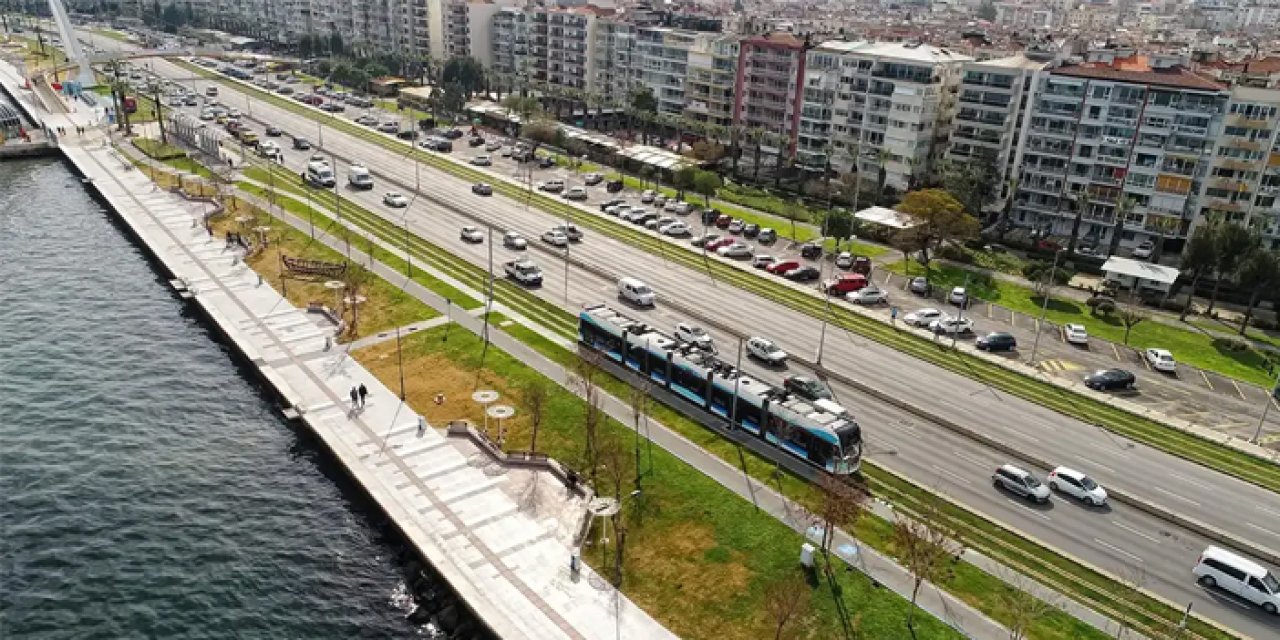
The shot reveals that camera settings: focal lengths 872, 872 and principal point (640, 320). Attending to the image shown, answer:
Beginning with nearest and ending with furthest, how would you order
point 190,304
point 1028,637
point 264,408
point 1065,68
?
point 1028,637, point 264,408, point 190,304, point 1065,68

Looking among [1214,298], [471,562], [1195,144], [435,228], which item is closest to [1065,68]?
[1195,144]

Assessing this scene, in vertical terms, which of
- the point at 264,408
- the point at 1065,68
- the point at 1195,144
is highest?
the point at 1065,68

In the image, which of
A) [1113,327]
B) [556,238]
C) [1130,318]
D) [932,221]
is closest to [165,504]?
[556,238]

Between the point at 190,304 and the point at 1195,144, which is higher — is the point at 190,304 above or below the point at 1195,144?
below

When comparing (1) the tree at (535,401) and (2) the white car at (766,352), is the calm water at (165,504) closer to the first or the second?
(1) the tree at (535,401)

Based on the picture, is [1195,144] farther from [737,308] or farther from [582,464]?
[582,464]

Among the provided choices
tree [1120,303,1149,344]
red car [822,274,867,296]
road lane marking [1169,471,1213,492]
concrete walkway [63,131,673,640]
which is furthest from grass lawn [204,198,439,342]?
tree [1120,303,1149,344]

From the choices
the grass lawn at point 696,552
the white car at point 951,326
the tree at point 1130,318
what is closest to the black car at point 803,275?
the white car at point 951,326
